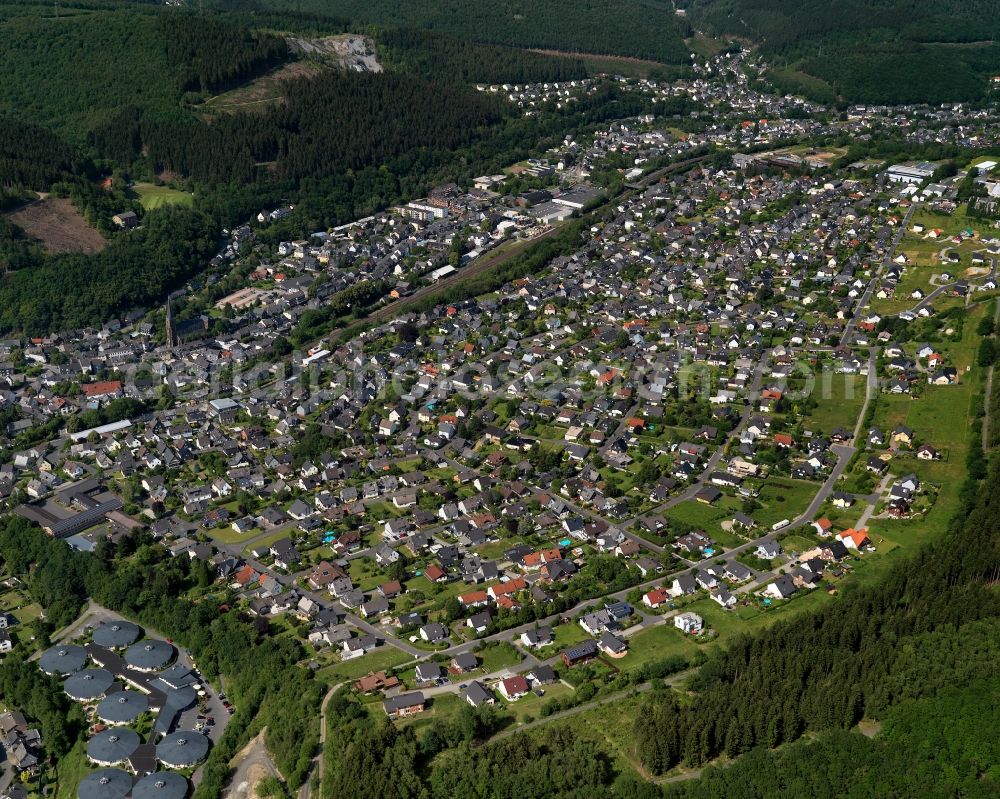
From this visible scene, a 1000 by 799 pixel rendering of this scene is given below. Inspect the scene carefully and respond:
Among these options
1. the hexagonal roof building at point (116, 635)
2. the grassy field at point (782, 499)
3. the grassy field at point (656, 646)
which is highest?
the grassy field at point (782, 499)

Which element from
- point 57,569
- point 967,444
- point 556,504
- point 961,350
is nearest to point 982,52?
point 961,350

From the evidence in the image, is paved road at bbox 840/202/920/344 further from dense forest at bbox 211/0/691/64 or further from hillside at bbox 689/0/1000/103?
dense forest at bbox 211/0/691/64

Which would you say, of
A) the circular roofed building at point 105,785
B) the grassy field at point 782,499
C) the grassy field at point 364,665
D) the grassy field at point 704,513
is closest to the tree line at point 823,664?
the grassy field at point 782,499

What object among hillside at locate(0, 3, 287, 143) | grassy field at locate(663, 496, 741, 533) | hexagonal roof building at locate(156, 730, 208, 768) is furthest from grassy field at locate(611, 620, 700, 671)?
hillside at locate(0, 3, 287, 143)

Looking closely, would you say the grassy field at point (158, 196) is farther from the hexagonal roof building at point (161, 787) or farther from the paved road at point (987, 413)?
the paved road at point (987, 413)

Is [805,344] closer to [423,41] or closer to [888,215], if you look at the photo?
[888,215]

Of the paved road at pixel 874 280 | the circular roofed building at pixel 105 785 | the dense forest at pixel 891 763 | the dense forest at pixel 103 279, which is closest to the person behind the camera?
the dense forest at pixel 891 763
